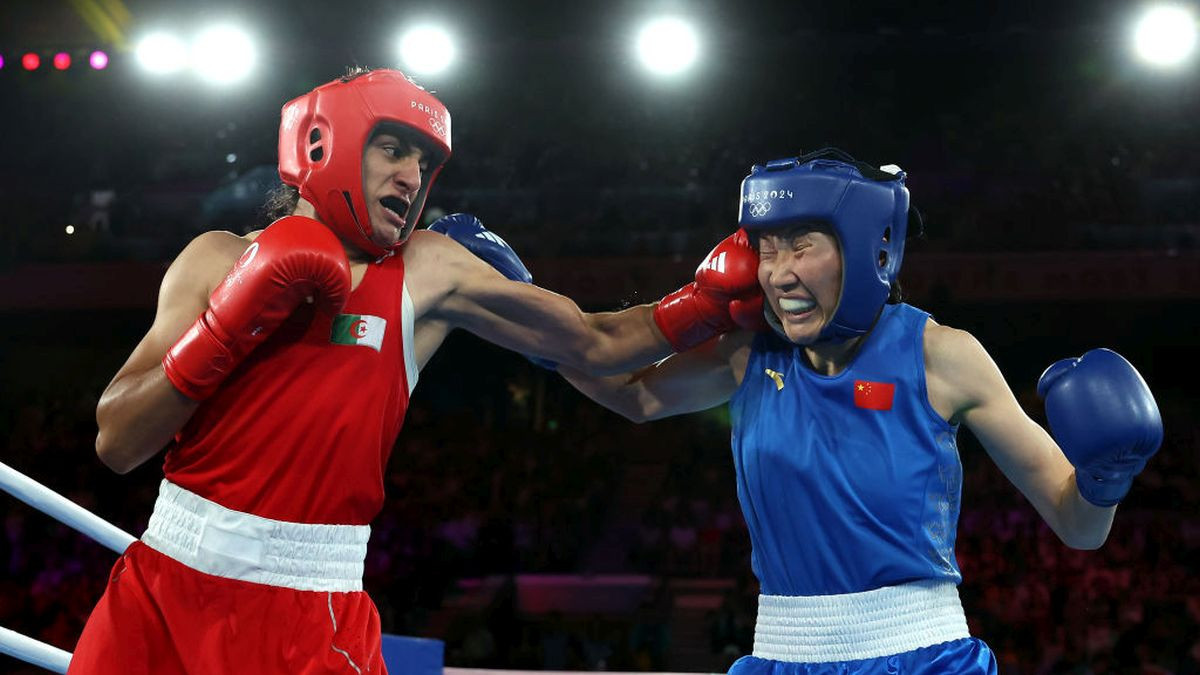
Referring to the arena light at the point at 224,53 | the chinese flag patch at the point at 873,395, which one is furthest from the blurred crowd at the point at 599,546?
the chinese flag patch at the point at 873,395

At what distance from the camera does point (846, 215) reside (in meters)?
2.34

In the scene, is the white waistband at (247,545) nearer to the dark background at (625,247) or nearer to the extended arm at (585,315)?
the extended arm at (585,315)

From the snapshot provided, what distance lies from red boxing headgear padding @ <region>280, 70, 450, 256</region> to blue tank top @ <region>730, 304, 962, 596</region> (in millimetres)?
873

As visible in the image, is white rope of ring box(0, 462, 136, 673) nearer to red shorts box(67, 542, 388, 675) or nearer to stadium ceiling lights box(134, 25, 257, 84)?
red shorts box(67, 542, 388, 675)

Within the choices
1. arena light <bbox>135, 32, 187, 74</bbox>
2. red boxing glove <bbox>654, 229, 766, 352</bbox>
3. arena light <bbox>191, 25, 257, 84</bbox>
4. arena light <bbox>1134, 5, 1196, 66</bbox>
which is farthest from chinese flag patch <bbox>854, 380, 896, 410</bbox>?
arena light <bbox>135, 32, 187, 74</bbox>

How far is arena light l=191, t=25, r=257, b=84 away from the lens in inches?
384

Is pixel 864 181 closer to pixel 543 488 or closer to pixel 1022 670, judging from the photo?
pixel 1022 670

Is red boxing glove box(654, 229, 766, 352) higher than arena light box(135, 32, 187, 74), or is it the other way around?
arena light box(135, 32, 187, 74)

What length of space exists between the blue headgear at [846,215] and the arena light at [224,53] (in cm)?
832

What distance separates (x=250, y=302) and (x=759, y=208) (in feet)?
3.29

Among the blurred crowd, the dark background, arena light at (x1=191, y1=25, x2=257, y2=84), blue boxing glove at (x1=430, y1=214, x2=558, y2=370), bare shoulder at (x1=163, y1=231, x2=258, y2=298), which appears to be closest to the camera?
bare shoulder at (x1=163, y1=231, x2=258, y2=298)

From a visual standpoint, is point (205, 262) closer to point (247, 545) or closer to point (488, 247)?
point (247, 545)

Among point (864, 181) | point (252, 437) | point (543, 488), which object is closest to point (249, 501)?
point (252, 437)

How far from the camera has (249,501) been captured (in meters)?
2.17
